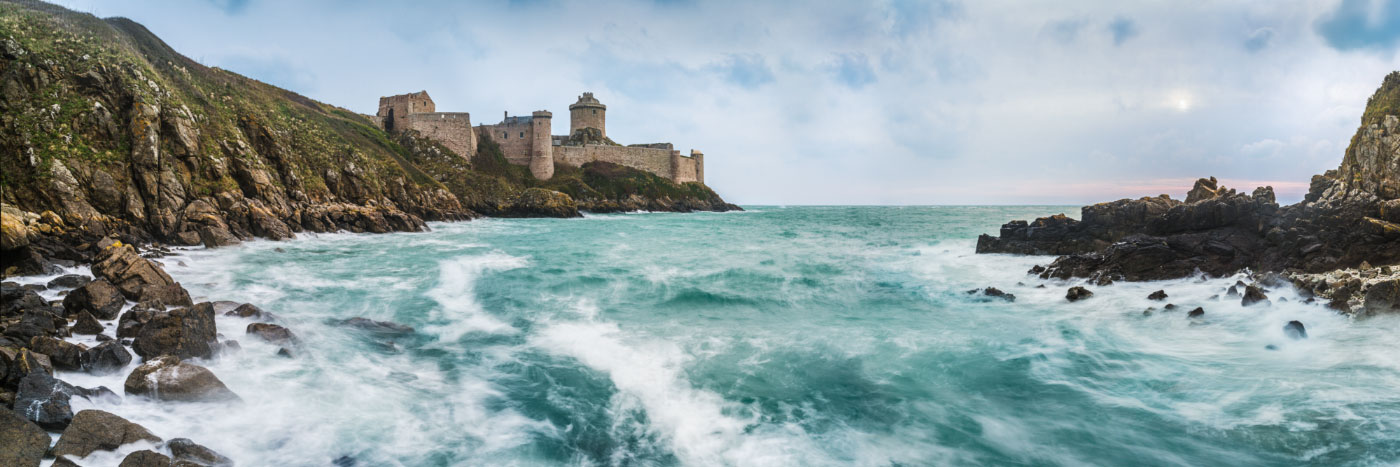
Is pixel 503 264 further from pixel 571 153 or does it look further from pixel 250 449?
pixel 571 153

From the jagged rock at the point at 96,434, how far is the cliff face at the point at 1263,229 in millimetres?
17641

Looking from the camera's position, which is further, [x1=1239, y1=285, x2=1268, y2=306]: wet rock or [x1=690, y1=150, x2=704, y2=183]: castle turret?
[x1=690, y1=150, x2=704, y2=183]: castle turret

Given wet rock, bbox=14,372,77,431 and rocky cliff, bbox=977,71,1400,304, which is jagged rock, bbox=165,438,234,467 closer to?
wet rock, bbox=14,372,77,431

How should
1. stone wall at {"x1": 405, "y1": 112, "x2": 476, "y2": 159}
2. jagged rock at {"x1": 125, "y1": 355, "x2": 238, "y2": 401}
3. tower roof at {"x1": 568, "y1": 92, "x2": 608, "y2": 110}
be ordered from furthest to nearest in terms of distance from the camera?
tower roof at {"x1": 568, "y1": 92, "x2": 608, "y2": 110}, stone wall at {"x1": 405, "y1": 112, "x2": 476, "y2": 159}, jagged rock at {"x1": 125, "y1": 355, "x2": 238, "y2": 401}

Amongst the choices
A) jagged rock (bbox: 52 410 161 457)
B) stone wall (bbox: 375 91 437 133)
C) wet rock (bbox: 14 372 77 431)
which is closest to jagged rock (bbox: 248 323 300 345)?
wet rock (bbox: 14 372 77 431)

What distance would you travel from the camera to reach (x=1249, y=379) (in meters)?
8.09

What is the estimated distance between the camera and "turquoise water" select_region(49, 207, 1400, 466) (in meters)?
6.11

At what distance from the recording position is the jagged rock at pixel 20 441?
4289 millimetres

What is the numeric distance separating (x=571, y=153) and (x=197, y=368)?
206 feet

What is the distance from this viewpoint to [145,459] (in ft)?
15.1

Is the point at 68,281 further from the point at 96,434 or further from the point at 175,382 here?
the point at 96,434

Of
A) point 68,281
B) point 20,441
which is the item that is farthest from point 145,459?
point 68,281

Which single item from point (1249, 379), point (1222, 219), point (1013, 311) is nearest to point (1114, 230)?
point (1222, 219)

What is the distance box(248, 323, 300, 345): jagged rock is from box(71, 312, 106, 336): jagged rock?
5.05 ft
